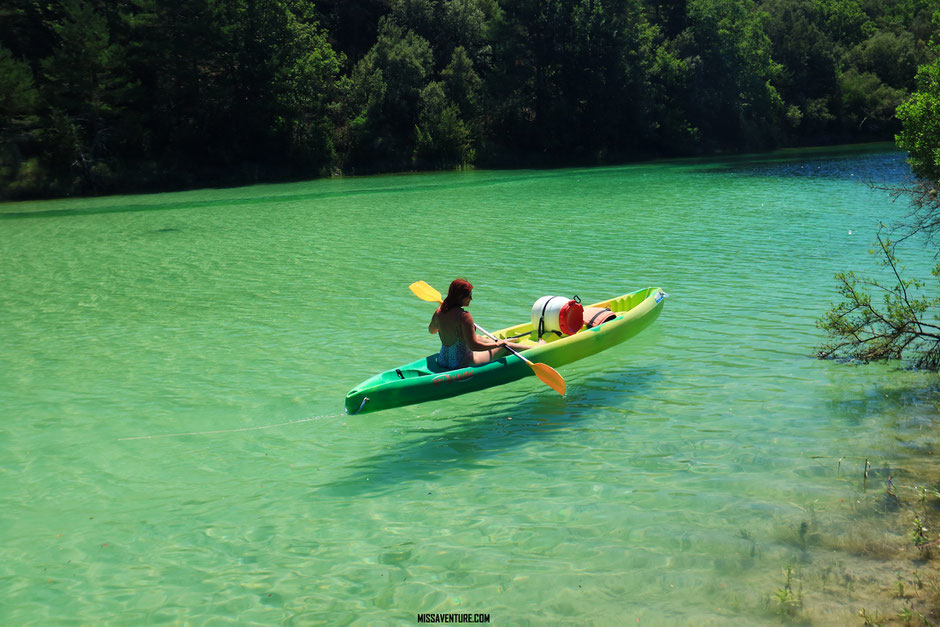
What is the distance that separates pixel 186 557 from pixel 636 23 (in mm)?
59200

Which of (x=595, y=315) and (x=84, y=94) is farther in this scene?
(x=84, y=94)

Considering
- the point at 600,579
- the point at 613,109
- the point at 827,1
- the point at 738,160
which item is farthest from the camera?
the point at 827,1

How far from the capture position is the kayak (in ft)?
21.7

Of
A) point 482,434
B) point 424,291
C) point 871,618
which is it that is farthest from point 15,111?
point 871,618

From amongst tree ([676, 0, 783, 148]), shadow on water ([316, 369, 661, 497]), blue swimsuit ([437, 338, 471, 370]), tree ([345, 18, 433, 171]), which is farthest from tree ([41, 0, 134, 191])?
tree ([676, 0, 783, 148])

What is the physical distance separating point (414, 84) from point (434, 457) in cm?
4730

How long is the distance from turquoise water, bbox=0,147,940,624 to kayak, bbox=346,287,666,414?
0.99 feet

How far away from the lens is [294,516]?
5324mm

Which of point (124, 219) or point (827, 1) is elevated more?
point (827, 1)

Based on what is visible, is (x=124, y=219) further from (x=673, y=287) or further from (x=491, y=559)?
(x=491, y=559)

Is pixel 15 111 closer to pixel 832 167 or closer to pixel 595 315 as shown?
pixel 595 315

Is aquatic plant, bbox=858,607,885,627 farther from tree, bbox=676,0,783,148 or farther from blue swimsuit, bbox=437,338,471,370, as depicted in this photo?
tree, bbox=676,0,783,148

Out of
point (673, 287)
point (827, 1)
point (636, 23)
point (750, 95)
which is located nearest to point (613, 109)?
point (636, 23)

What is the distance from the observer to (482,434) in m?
6.68
